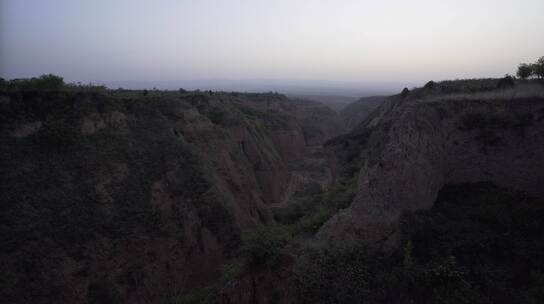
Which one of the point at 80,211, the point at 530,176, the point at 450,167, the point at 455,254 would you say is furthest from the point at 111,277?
the point at 530,176

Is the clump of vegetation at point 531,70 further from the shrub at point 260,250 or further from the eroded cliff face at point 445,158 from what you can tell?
the shrub at point 260,250

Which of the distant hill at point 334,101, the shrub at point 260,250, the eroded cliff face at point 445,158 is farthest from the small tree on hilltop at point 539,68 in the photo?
the distant hill at point 334,101

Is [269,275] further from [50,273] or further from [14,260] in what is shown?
[14,260]

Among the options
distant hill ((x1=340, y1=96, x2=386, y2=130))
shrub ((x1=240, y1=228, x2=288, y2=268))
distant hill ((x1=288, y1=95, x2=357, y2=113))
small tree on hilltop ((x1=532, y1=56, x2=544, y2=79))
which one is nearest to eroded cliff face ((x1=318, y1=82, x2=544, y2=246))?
shrub ((x1=240, y1=228, x2=288, y2=268))

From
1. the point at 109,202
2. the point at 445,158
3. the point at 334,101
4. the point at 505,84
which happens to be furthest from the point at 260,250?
the point at 334,101

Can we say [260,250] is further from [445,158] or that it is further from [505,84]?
[505,84]

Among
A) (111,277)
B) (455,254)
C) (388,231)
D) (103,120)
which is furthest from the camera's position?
(103,120)
